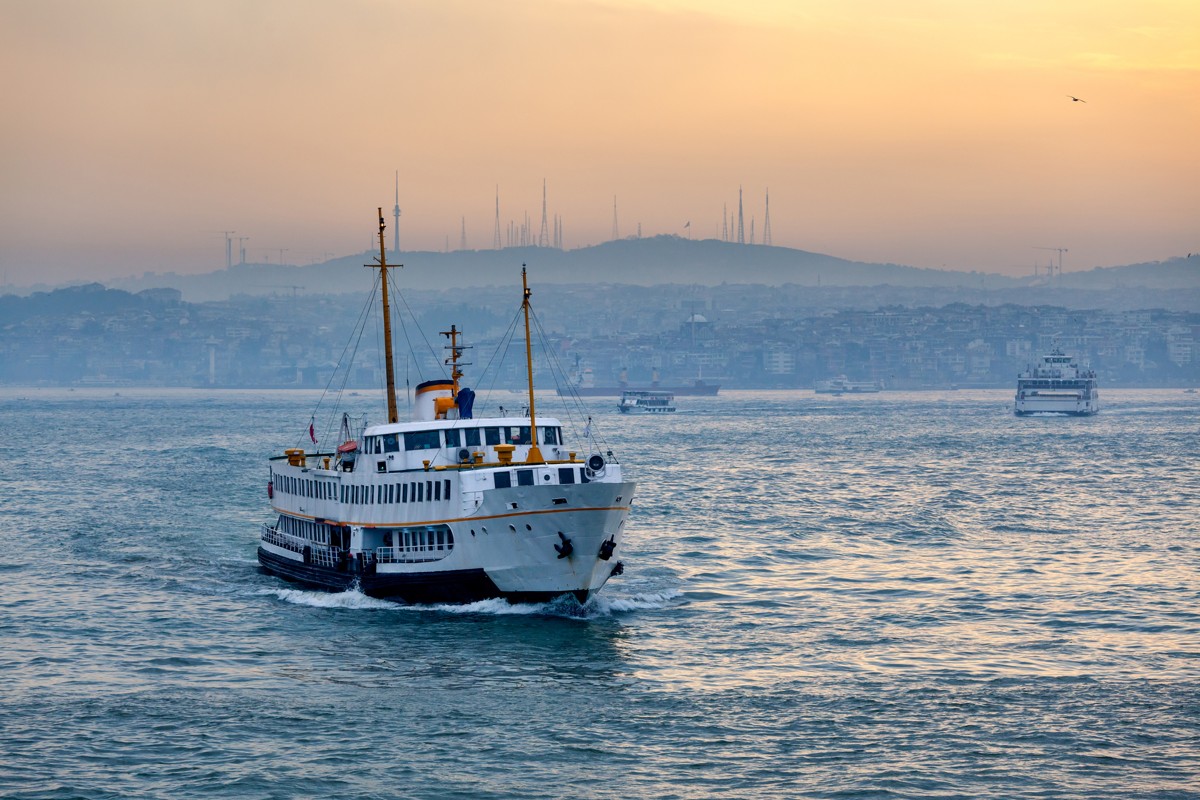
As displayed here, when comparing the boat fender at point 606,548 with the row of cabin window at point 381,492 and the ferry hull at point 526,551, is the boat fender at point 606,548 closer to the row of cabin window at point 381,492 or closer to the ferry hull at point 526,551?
the ferry hull at point 526,551

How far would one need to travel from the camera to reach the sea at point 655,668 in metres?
26.9

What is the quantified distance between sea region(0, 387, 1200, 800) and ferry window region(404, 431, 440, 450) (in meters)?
4.70

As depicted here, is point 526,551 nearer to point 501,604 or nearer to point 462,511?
point 501,604

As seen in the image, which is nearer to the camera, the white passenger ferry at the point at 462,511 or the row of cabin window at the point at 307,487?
the white passenger ferry at the point at 462,511

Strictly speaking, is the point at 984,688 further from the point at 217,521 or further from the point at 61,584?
the point at 217,521

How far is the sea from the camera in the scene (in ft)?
88.2

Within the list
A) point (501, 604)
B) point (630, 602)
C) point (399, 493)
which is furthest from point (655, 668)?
point (399, 493)

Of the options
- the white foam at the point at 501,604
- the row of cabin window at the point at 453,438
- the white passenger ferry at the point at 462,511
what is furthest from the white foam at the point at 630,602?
the row of cabin window at the point at 453,438

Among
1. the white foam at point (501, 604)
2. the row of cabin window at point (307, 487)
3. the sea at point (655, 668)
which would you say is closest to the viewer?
the sea at point (655, 668)

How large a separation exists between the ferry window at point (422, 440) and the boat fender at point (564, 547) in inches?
228

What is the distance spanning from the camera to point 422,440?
4300cm

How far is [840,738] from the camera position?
28.8 m

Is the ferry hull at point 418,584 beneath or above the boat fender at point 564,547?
beneath

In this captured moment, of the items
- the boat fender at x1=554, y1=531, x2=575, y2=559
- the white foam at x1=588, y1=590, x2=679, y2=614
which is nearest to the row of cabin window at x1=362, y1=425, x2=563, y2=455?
the boat fender at x1=554, y1=531, x2=575, y2=559
